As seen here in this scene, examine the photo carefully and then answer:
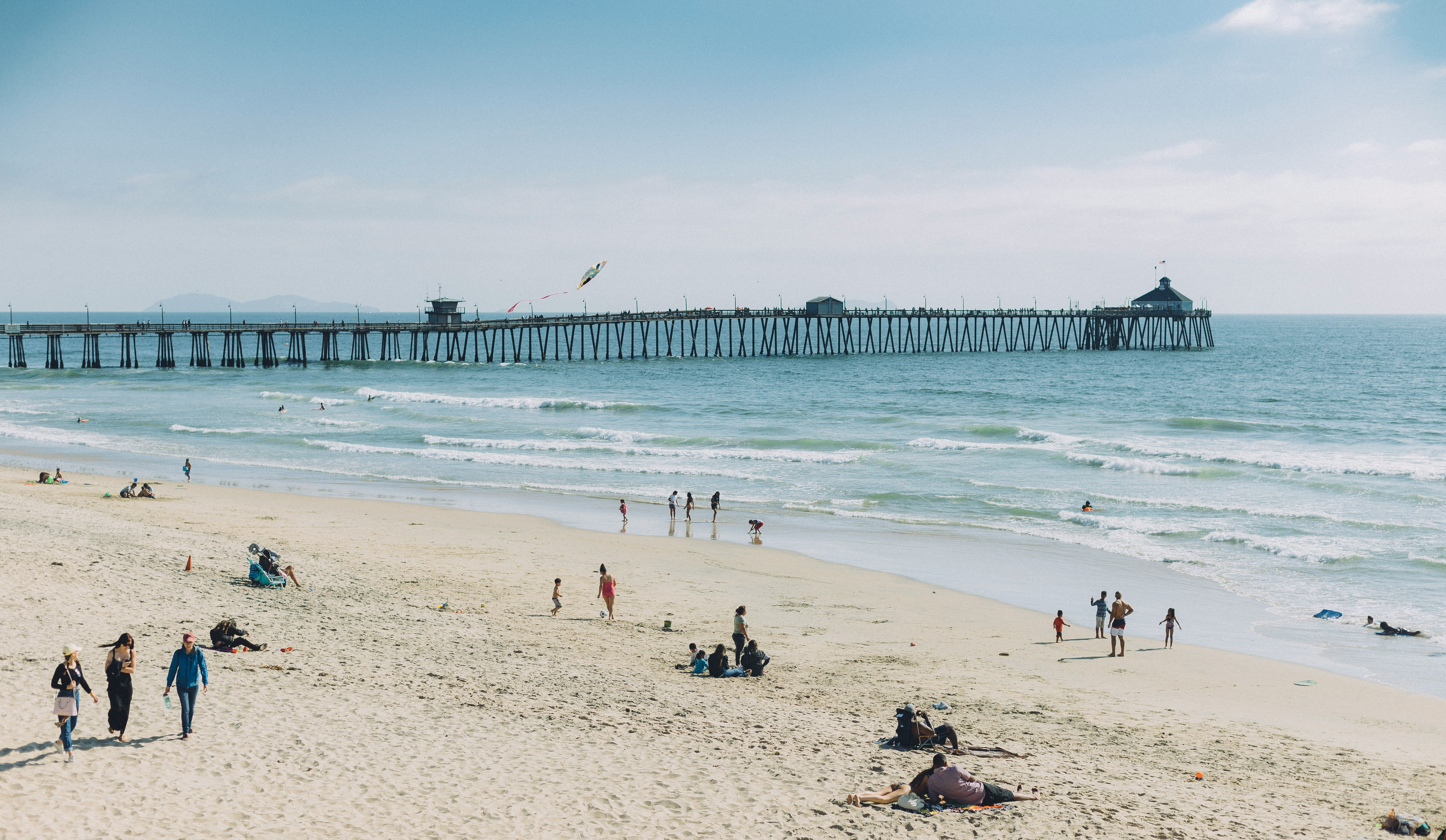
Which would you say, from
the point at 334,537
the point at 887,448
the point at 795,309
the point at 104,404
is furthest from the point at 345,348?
the point at 334,537

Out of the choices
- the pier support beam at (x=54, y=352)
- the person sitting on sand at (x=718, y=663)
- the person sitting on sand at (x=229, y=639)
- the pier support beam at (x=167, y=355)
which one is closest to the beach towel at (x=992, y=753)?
the person sitting on sand at (x=718, y=663)

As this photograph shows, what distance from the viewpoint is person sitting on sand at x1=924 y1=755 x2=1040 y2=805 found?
8742 mm

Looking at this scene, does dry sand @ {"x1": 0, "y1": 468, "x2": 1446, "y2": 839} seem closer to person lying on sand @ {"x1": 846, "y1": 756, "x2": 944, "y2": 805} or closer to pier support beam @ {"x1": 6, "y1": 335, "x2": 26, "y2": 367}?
person lying on sand @ {"x1": 846, "y1": 756, "x2": 944, "y2": 805}

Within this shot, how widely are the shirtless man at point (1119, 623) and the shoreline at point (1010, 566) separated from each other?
1230 mm

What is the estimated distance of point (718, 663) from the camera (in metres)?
12.7

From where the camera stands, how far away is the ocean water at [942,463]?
19297 millimetres

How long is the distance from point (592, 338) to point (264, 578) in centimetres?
9529

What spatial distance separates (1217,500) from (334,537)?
21801mm

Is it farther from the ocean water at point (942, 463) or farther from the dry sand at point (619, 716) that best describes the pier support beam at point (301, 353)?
the dry sand at point (619, 716)

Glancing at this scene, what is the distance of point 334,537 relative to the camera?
69.2 ft

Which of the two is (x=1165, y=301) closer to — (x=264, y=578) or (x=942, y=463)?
(x=942, y=463)

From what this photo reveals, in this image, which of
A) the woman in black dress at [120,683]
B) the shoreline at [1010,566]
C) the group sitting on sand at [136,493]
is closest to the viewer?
the woman in black dress at [120,683]

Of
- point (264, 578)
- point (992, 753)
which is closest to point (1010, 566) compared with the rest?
point (992, 753)

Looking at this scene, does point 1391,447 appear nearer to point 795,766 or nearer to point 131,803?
point 795,766
